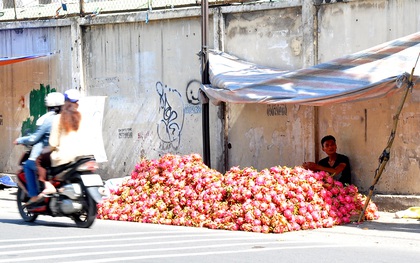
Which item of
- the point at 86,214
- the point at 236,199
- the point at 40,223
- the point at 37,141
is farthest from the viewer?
the point at 236,199

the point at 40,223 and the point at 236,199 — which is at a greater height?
the point at 236,199

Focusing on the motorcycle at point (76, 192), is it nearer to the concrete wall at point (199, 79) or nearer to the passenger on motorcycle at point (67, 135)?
the passenger on motorcycle at point (67, 135)

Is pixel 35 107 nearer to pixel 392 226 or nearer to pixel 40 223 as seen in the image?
pixel 40 223

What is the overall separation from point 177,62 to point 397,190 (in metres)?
4.80

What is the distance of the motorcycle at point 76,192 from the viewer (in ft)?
31.2

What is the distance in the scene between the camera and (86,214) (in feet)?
32.4

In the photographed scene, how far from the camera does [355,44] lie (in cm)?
1287

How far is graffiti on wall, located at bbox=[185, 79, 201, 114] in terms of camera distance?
48.6 feet

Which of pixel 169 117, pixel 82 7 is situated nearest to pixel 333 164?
pixel 169 117

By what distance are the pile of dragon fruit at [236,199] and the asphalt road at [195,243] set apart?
252mm

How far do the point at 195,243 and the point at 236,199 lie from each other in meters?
2.24

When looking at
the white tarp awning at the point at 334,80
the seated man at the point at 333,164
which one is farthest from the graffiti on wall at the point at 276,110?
the seated man at the point at 333,164

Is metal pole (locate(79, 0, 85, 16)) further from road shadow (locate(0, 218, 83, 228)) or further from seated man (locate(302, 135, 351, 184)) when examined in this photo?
road shadow (locate(0, 218, 83, 228))

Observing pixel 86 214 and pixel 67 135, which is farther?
pixel 86 214
